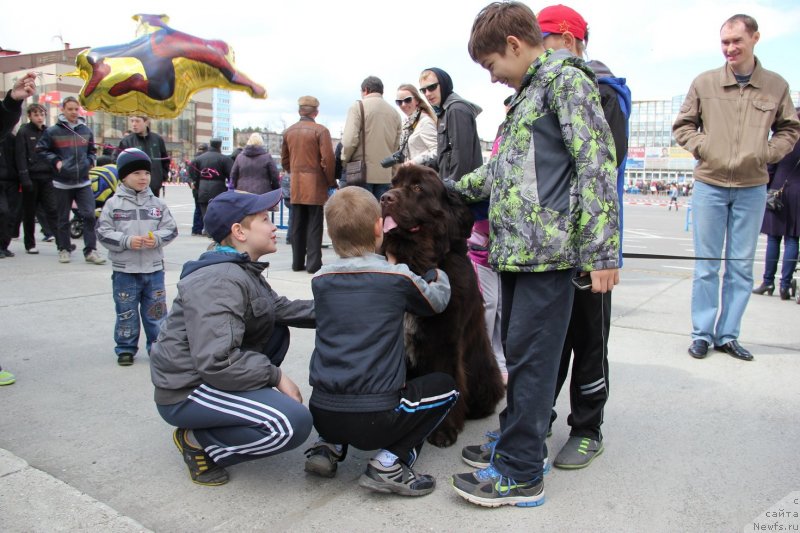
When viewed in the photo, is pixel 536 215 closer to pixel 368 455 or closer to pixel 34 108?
pixel 368 455

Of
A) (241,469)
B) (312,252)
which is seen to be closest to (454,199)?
(241,469)

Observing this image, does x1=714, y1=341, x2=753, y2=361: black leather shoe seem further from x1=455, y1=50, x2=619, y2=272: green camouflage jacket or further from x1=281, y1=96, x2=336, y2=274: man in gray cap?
x1=281, y1=96, x2=336, y2=274: man in gray cap

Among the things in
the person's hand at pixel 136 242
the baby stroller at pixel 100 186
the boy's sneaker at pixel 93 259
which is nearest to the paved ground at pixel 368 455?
the person's hand at pixel 136 242

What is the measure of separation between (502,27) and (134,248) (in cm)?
285

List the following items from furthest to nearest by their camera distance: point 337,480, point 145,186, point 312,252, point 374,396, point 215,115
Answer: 1. point 215,115
2. point 312,252
3. point 145,186
4. point 337,480
5. point 374,396

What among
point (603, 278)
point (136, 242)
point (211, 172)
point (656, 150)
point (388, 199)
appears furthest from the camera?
point (656, 150)

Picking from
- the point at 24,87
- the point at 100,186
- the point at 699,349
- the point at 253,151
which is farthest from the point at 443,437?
the point at 100,186

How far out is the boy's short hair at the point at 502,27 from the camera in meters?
2.29

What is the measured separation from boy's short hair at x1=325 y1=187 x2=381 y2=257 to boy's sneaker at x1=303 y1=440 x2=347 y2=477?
33.2 inches

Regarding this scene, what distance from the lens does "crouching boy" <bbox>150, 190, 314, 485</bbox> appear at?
242cm

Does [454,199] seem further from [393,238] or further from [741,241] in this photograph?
[741,241]

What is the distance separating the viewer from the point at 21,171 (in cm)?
829

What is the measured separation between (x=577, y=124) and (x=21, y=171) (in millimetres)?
8474

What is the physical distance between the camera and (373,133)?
6.84 meters
